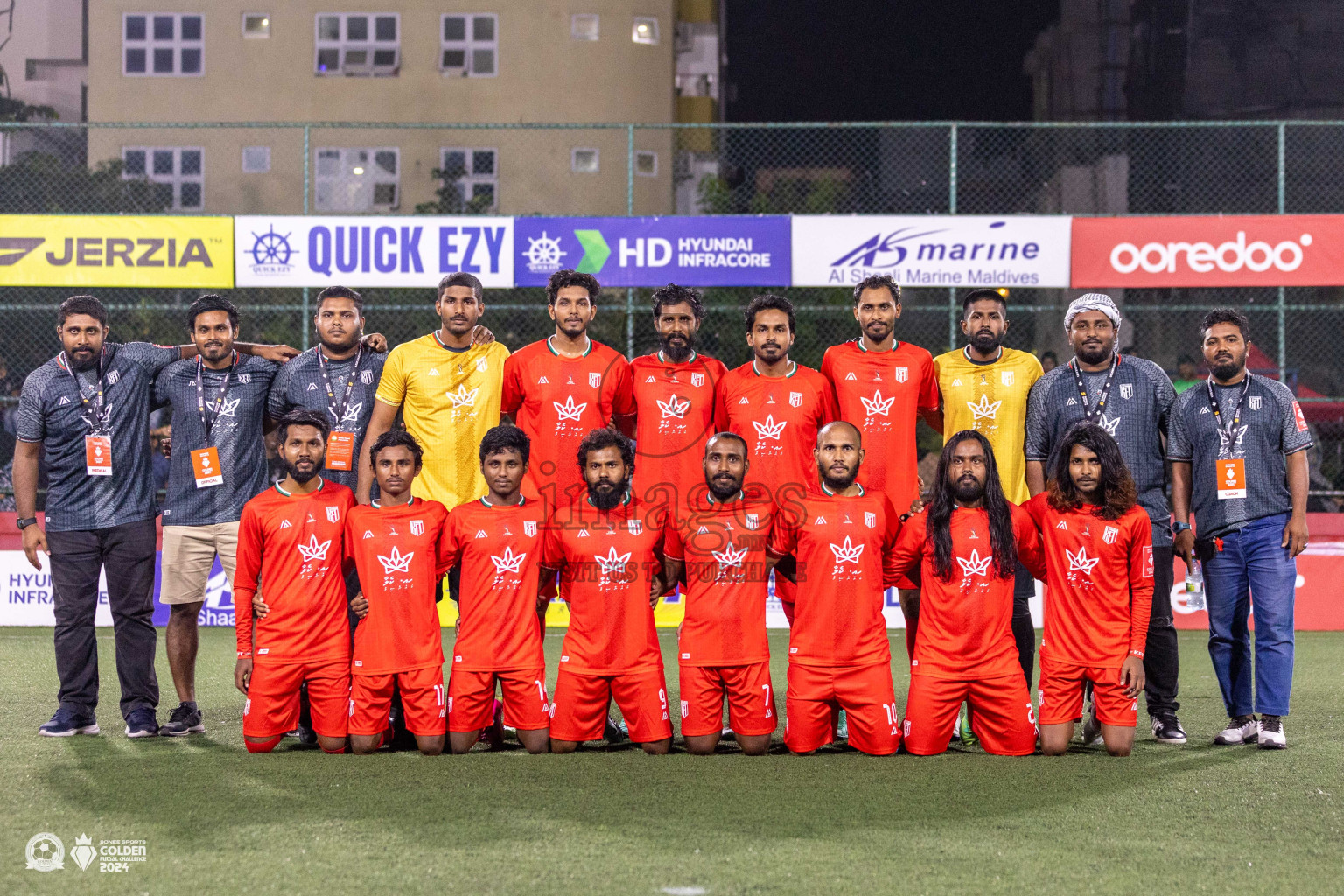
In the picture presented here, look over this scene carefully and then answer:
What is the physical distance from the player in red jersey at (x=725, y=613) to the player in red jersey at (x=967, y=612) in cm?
67

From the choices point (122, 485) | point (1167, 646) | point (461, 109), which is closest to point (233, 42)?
point (461, 109)

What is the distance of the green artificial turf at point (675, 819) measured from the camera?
369 cm

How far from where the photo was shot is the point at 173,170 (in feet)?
80.4

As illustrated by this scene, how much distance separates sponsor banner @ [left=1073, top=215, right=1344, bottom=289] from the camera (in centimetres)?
1184

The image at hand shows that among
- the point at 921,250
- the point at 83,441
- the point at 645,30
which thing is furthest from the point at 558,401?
the point at 645,30

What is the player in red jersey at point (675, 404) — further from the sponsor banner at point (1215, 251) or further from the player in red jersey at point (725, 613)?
the sponsor banner at point (1215, 251)

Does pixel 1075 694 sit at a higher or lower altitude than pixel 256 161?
lower

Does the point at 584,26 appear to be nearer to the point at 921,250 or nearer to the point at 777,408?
the point at 921,250

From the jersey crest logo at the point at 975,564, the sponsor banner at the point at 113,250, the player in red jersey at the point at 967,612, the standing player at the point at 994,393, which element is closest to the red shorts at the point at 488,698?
the player in red jersey at the point at 967,612

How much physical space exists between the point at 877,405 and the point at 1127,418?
1.21 m

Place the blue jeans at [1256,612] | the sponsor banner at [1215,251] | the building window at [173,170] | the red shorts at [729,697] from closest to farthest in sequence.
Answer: the red shorts at [729,697]
the blue jeans at [1256,612]
the sponsor banner at [1215,251]
the building window at [173,170]

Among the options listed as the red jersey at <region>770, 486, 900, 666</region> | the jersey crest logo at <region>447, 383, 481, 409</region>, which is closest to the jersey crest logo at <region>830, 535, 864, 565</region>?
the red jersey at <region>770, 486, 900, 666</region>

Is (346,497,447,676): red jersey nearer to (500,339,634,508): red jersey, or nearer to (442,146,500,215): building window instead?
(500,339,634,508): red jersey

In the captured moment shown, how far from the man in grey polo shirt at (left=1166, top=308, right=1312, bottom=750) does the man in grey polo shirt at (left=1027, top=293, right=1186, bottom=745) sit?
0.52ft
